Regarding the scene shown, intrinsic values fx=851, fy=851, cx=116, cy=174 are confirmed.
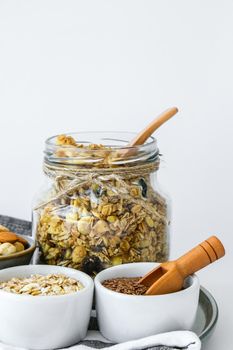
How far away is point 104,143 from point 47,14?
52 centimetres

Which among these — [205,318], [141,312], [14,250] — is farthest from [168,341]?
[14,250]

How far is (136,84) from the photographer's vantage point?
177 cm

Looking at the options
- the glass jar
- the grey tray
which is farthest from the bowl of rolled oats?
the grey tray

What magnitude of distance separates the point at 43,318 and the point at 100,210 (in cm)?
20

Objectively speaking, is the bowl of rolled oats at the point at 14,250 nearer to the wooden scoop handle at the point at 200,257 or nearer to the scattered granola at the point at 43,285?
the scattered granola at the point at 43,285

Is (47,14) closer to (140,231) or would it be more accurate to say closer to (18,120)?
(18,120)

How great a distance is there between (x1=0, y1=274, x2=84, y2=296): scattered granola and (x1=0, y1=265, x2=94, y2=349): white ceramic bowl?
0.03 metres

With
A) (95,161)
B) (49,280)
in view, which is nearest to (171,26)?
(95,161)

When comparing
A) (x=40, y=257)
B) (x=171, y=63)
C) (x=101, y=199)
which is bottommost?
(x=40, y=257)

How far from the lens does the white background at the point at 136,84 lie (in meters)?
1.74

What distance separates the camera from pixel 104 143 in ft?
4.55

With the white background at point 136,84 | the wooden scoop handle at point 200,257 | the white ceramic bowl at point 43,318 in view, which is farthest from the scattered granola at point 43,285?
the white background at point 136,84

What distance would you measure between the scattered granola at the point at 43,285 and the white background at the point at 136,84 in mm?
548

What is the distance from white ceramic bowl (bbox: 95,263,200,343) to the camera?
1.11 meters
